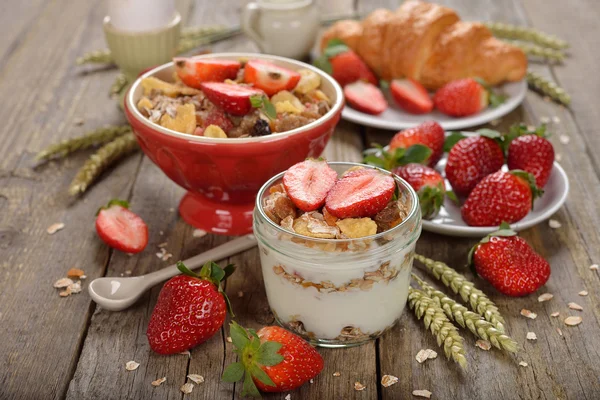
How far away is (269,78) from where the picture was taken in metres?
1.48

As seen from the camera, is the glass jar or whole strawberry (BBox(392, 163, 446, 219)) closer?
the glass jar

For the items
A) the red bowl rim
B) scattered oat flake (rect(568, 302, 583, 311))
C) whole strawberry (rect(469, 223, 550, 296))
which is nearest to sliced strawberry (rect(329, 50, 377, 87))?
the red bowl rim

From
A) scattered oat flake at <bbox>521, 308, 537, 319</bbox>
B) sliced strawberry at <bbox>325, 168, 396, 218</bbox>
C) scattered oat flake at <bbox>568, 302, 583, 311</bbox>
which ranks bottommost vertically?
scattered oat flake at <bbox>568, 302, 583, 311</bbox>

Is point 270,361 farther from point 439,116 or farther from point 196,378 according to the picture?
point 439,116

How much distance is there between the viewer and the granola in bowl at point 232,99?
140 centimetres

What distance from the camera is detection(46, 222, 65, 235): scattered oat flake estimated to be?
1.53 metres

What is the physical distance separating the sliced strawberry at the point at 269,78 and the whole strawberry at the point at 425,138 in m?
0.29

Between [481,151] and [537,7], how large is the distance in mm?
1487

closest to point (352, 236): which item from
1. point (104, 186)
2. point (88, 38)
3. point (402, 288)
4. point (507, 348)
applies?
point (402, 288)

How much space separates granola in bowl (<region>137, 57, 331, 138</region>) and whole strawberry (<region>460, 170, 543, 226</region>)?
0.36m

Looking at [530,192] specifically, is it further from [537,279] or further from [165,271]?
[165,271]

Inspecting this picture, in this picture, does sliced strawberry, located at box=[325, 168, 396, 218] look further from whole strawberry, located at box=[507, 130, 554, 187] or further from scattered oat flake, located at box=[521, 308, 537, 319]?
whole strawberry, located at box=[507, 130, 554, 187]

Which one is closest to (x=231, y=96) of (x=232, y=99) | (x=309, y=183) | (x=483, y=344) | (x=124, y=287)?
(x=232, y=99)

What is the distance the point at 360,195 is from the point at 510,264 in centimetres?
36
